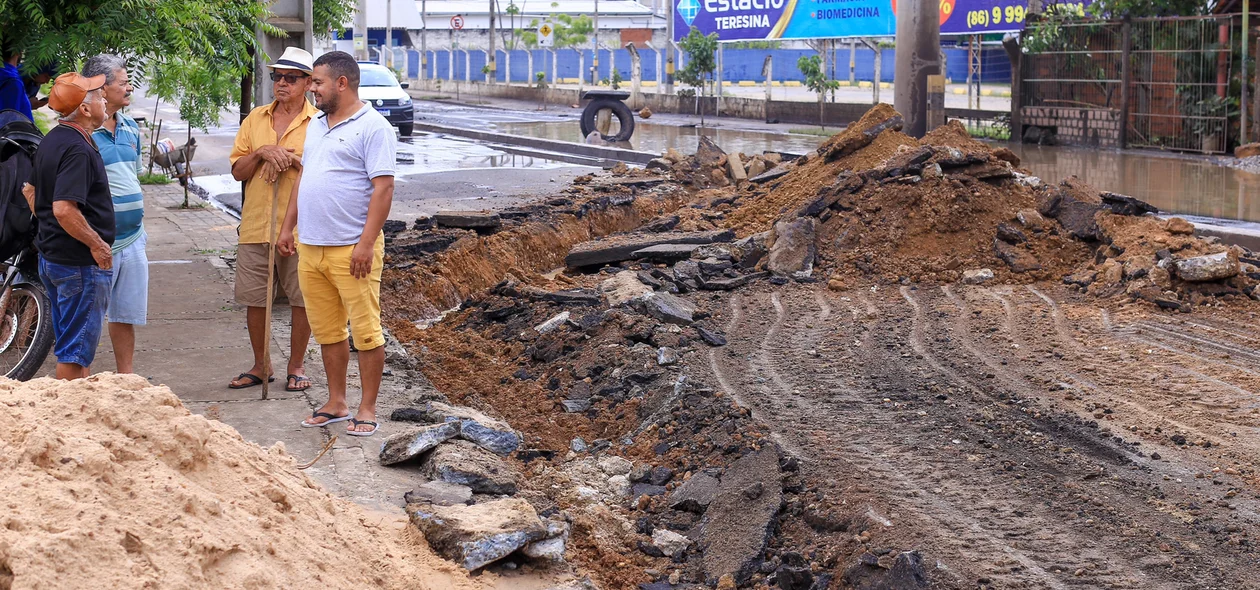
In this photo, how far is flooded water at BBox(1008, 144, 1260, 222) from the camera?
1505 centimetres

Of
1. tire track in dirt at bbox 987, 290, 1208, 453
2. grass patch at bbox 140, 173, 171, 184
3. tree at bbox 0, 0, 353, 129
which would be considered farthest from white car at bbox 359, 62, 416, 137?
tire track in dirt at bbox 987, 290, 1208, 453

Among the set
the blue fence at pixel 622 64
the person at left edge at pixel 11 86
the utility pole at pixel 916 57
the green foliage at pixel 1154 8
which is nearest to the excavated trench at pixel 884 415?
the person at left edge at pixel 11 86

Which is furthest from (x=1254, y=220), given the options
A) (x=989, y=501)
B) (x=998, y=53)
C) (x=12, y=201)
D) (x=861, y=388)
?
(x=998, y=53)

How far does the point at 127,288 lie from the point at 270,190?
1040mm

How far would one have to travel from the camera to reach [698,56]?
115 ft

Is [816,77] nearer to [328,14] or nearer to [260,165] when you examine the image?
[328,14]

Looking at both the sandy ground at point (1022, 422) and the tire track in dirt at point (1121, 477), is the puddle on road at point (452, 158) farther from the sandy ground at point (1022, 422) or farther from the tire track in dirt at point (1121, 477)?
the tire track in dirt at point (1121, 477)

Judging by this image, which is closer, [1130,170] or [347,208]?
[347,208]

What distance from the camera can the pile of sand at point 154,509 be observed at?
3.13 m

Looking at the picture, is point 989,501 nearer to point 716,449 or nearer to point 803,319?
point 716,449

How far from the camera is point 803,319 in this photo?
9.09 meters

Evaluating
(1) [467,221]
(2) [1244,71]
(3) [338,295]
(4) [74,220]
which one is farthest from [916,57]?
(4) [74,220]

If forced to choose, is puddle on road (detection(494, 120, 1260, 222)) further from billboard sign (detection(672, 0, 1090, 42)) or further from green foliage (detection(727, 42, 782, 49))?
green foliage (detection(727, 42, 782, 49))

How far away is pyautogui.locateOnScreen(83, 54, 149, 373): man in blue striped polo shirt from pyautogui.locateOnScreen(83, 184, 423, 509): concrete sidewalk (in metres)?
0.49
